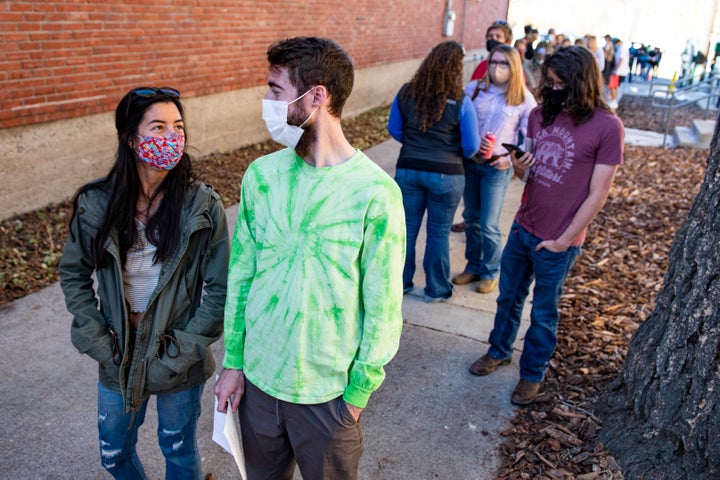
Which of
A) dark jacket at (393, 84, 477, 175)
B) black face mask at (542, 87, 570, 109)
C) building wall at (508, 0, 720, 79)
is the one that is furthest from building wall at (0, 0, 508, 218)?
building wall at (508, 0, 720, 79)

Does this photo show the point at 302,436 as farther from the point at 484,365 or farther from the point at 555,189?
the point at 484,365

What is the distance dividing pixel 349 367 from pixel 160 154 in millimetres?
1083

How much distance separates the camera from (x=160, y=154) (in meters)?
2.36

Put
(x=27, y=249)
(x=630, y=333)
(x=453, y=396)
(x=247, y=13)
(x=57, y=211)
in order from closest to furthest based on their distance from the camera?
(x=453, y=396), (x=630, y=333), (x=27, y=249), (x=57, y=211), (x=247, y=13)

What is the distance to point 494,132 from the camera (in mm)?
5105

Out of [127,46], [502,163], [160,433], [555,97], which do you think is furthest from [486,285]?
[127,46]

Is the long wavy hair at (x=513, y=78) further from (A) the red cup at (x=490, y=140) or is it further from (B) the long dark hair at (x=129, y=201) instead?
(B) the long dark hair at (x=129, y=201)

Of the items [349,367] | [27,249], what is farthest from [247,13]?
[349,367]

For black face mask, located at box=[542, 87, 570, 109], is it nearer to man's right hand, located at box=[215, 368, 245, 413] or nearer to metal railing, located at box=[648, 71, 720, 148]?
man's right hand, located at box=[215, 368, 245, 413]

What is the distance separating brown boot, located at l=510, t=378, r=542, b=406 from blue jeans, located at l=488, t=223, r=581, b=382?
30mm

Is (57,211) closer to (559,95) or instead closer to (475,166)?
(475,166)

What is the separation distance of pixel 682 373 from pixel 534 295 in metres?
0.92

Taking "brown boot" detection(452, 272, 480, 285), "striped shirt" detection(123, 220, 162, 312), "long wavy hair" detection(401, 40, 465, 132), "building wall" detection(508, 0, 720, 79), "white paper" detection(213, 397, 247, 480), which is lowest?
"brown boot" detection(452, 272, 480, 285)

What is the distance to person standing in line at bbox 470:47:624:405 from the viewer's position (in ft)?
10.5
